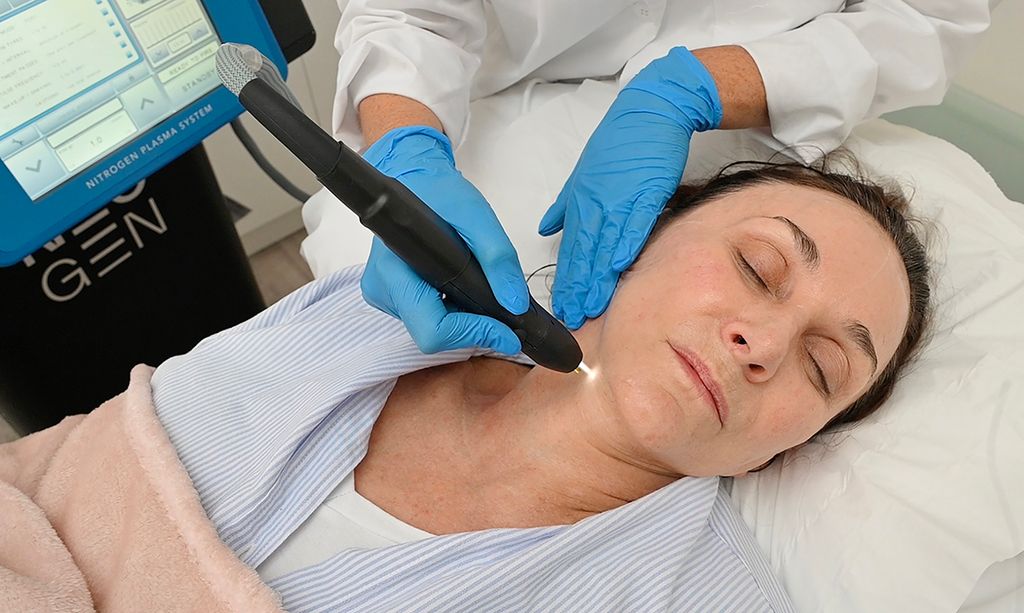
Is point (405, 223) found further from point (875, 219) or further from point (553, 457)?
point (875, 219)

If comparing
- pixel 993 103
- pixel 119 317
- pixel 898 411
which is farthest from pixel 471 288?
pixel 993 103

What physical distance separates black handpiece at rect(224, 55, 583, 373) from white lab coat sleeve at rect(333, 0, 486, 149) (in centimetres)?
37

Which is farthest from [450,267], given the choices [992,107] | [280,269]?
[280,269]

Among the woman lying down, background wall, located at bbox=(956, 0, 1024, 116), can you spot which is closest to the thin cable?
the woman lying down

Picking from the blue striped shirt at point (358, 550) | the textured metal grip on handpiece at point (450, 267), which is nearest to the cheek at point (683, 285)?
the textured metal grip on handpiece at point (450, 267)

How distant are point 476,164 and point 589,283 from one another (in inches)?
13.8

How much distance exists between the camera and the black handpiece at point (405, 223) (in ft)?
2.02

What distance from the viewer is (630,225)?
0.99m

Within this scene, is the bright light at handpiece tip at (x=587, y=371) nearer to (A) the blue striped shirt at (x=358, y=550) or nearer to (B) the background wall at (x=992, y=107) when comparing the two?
(A) the blue striped shirt at (x=358, y=550)

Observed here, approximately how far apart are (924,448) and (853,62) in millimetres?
521

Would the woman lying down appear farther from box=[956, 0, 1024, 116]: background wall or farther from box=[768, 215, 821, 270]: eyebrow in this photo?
box=[956, 0, 1024, 116]: background wall

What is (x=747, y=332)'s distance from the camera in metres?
0.84

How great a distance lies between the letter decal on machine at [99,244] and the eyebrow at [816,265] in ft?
2.97

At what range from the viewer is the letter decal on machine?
1113 mm
